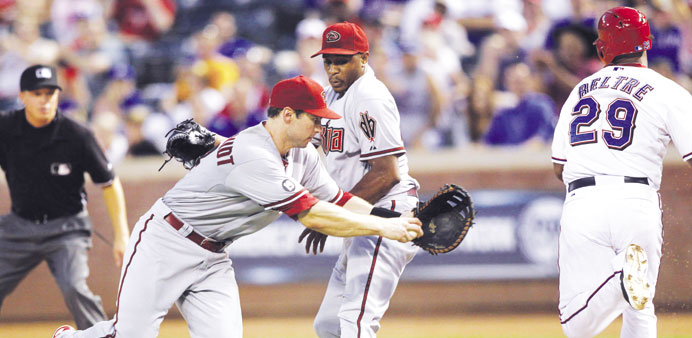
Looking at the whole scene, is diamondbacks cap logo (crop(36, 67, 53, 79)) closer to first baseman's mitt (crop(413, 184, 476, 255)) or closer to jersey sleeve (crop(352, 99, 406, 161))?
jersey sleeve (crop(352, 99, 406, 161))

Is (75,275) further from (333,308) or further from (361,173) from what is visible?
(361,173)

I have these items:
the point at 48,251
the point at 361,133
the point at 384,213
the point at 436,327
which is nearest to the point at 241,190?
the point at 384,213

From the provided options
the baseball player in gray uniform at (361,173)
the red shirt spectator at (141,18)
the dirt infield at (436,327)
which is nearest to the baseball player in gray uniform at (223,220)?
the baseball player in gray uniform at (361,173)

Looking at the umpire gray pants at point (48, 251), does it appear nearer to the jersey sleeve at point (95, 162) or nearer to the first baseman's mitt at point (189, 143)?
the jersey sleeve at point (95, 162)

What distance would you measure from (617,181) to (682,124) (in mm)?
482

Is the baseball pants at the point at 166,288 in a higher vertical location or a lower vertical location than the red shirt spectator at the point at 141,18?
lower

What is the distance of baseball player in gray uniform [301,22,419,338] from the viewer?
18.2 feet

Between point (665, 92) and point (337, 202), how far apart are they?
6.63 feet

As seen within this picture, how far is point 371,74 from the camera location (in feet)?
19.4

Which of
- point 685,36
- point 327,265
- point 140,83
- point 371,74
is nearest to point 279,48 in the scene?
point 140,83

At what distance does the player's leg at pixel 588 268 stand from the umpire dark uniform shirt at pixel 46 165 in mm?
3608

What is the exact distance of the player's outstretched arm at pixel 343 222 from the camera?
4.96m

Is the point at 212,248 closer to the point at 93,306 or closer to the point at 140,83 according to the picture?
the point at 93,306

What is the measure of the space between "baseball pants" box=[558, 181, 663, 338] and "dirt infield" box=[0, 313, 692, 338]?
3.18 meters
